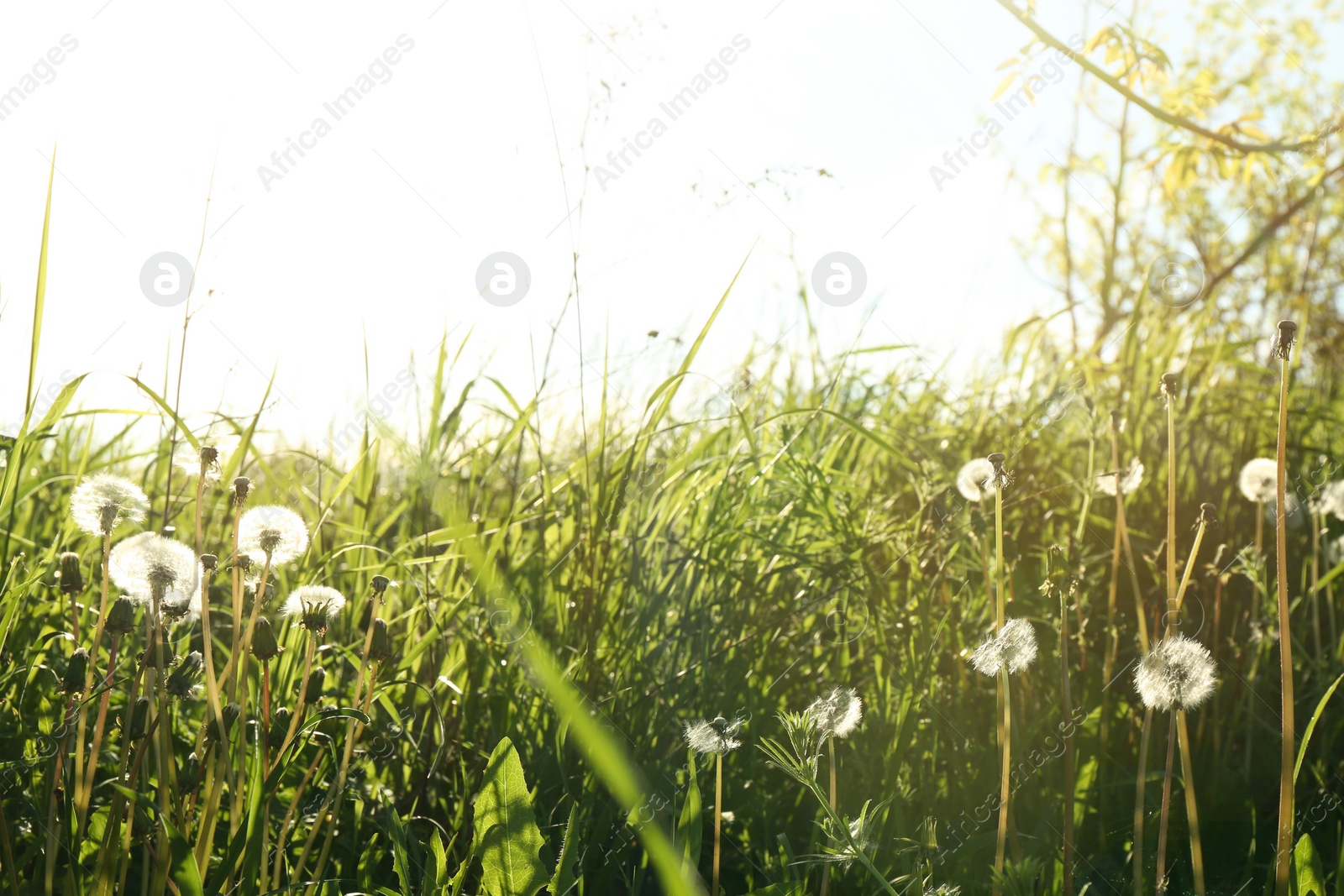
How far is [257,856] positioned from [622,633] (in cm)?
73

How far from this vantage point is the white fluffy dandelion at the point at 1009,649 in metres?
0.98

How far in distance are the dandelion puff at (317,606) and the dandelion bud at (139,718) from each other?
175 millimetres

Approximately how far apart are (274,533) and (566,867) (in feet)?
1.77

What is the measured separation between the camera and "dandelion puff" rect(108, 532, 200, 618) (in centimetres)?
101

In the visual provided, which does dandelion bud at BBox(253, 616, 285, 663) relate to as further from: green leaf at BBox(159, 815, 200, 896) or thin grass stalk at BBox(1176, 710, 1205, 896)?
thin grass stalk at BBox(1176, 710, 1205, 896)

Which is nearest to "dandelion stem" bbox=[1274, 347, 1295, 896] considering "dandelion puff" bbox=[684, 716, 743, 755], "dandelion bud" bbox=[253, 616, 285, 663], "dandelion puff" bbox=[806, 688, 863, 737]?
"dandelion puff" bbox=[806, 688, 863, 737]

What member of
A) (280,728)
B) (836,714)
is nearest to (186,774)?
(280,728)

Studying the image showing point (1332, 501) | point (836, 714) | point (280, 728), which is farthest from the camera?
point (1332, 501)

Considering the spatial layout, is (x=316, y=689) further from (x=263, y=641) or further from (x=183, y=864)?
(x=183, y=864)

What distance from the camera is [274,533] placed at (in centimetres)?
116

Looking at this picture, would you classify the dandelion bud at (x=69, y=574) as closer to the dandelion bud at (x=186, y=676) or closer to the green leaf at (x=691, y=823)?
the dandelion bud at (x=186, y=676)

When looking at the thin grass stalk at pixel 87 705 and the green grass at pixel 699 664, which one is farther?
the green grass at pixel 699 664

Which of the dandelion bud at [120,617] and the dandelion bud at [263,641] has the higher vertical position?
the dandelion bud at [120,617]

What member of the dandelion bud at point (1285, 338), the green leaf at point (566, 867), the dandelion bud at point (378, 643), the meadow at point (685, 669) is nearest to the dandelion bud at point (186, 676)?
the meadow at point (685, 669)
